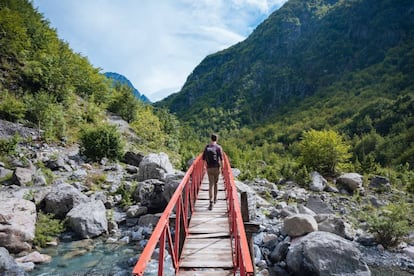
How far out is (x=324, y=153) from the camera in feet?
82.8

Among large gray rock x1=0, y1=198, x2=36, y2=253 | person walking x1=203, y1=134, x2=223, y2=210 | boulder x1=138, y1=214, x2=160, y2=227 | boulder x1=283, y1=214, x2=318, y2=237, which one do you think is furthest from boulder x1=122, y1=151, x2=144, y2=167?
person walking x1=203, y1=134, x2=223, y2=210

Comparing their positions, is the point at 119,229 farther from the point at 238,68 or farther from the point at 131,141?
the point at 238,68

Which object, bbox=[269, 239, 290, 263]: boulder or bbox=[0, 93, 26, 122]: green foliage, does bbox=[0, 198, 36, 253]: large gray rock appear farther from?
bbox=[0, 93, 26, 122]: green foliage

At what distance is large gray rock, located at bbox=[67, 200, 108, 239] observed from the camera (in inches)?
436

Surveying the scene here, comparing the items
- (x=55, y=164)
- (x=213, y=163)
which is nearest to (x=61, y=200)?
(x=55, y=164)

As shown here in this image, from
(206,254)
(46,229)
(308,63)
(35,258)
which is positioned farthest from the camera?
(308,63)

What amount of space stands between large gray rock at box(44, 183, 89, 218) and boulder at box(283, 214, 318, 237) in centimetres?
890

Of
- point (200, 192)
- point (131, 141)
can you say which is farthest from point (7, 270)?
point (131, 141)

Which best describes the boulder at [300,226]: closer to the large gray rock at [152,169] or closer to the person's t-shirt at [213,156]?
the person's t-shirt at [213,156]

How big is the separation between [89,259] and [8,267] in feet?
7.69

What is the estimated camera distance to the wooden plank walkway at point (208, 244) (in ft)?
16.4

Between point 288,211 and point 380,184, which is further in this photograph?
point 380,184

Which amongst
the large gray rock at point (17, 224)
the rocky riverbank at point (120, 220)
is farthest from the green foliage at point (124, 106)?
the large gray rock at point (17, 224)

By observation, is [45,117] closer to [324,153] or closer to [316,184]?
[316,184]
